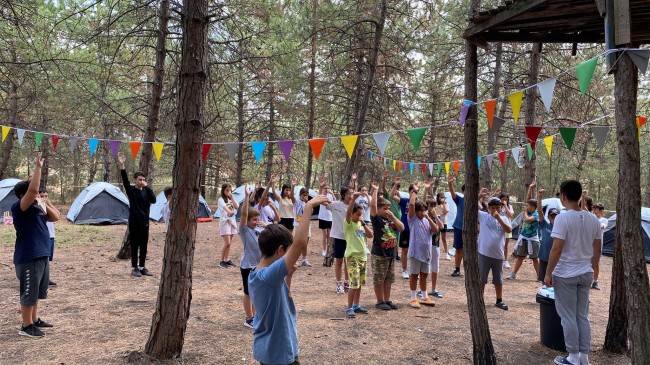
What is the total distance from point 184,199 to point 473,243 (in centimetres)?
279

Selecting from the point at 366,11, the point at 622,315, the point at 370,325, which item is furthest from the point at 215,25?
the point at 622,315

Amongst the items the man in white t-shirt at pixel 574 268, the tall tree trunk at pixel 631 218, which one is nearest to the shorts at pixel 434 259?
the man in white t-shirt at pixel 574 268

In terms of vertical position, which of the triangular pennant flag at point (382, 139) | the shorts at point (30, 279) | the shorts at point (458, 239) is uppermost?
the triangular pennant flag at point (382, 139)

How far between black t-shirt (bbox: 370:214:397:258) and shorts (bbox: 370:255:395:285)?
8 centimetres

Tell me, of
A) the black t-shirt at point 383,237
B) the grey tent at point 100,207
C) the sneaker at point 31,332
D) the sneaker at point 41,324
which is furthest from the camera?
the grey tent at point 100,207

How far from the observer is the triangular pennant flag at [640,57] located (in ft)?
10.7

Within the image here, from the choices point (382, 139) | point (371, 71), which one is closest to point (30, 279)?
point (382, 139)

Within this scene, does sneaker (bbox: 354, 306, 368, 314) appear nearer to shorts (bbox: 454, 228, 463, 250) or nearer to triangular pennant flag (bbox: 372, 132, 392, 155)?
triangular pennant flag (bbox: 372, 132, 392, 155)

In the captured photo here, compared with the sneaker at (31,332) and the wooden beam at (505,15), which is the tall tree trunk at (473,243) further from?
the sneaker at (31,332)

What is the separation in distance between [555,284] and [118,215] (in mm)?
15637

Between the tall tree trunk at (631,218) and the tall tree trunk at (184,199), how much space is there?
11.9 feet

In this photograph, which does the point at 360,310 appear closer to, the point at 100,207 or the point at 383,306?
the point at 383,306

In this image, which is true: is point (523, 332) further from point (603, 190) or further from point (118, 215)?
point (603, 190)

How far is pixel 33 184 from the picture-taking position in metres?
4.27
